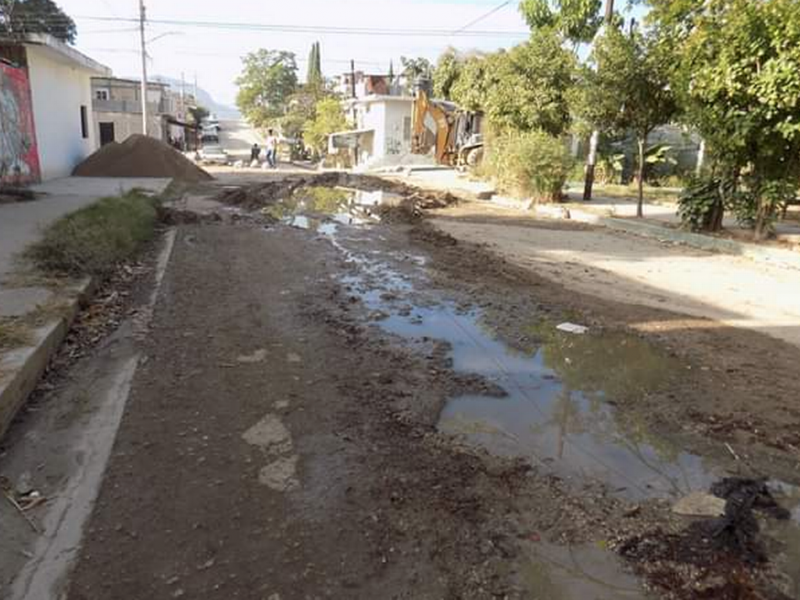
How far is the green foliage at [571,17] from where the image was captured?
65.4ft

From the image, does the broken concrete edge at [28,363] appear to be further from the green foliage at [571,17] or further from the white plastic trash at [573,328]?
the green foliage at [571,17]

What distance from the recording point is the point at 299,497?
3312mm

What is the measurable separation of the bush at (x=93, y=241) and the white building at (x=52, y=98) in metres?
9.42

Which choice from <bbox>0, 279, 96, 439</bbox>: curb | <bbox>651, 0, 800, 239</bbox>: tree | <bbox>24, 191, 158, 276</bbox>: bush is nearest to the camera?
<bbox>0, 279, 96, 439</bbox>: curb

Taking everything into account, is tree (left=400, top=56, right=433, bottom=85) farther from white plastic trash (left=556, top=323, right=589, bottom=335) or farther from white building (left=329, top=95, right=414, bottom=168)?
white plastic trash (left=556, top=323, right=589, bottom=335)

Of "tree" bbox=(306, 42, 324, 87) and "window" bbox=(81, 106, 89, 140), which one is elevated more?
"tree" bbox=(306, 42, 324, 87)

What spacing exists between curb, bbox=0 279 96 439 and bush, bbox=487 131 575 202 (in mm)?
13759

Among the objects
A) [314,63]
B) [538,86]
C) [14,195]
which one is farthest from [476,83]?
[314,63]

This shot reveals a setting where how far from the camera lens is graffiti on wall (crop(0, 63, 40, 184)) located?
55.5 feet

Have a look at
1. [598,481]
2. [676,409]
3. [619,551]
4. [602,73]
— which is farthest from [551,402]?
[602,73]

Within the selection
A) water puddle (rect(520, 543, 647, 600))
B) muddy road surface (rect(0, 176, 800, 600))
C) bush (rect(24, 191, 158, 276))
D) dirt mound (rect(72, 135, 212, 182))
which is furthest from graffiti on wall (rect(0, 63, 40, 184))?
water puddle (rect(520, 543, 647, 600))

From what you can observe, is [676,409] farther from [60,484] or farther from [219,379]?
[60,484]

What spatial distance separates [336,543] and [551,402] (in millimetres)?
2257

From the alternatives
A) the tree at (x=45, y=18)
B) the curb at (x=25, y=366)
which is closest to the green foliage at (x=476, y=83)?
the curb at (x=25, y=366)
